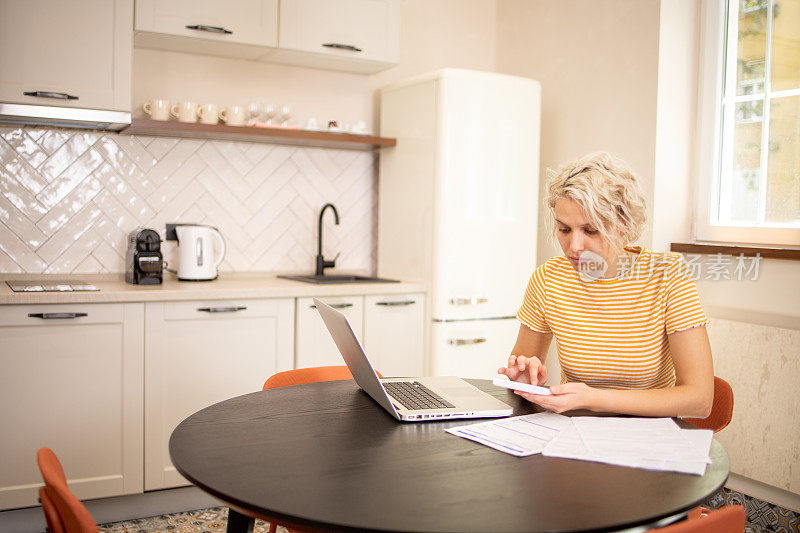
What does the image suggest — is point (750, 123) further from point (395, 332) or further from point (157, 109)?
point (157, 109)

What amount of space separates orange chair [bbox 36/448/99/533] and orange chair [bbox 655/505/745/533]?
2.77ft

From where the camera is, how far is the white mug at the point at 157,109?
3215 mm

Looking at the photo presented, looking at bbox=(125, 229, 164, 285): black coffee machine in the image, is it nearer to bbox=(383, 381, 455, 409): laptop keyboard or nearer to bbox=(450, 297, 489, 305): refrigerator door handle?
bbox=(450, 297, 489, 305): refrigerator door handle

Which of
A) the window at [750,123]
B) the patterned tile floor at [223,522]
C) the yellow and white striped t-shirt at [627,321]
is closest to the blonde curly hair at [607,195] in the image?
the yellow and white striped t-shirt at [627,321]

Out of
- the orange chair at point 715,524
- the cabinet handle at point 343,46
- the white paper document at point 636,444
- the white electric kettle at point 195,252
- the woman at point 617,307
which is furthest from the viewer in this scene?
the cabinet handle at point 343,46

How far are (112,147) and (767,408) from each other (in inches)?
117

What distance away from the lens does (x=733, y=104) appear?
315cm

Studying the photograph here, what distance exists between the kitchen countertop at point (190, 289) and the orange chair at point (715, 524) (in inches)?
86.9

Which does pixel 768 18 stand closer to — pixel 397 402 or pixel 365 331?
pixel 365 331

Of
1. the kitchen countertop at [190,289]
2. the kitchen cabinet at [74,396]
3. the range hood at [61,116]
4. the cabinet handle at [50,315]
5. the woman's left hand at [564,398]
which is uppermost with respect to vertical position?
the range hood at [61,116]

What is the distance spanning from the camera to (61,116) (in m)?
2.86

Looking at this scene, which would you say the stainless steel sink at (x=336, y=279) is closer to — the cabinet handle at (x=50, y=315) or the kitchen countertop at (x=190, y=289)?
the kitchen countertop at (x=190, y=289)

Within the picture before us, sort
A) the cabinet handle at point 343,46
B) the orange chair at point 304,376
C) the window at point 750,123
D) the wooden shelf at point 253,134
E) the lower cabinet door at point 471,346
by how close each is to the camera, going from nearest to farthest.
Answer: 1. the orange chair at point 304,376
2. the window at point 750,123
3. the wooden shelf at point 253,134
4. the cabinet handle at point 343,46
5. the lower cabinet door at point 471,346

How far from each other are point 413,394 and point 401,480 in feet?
1.77
